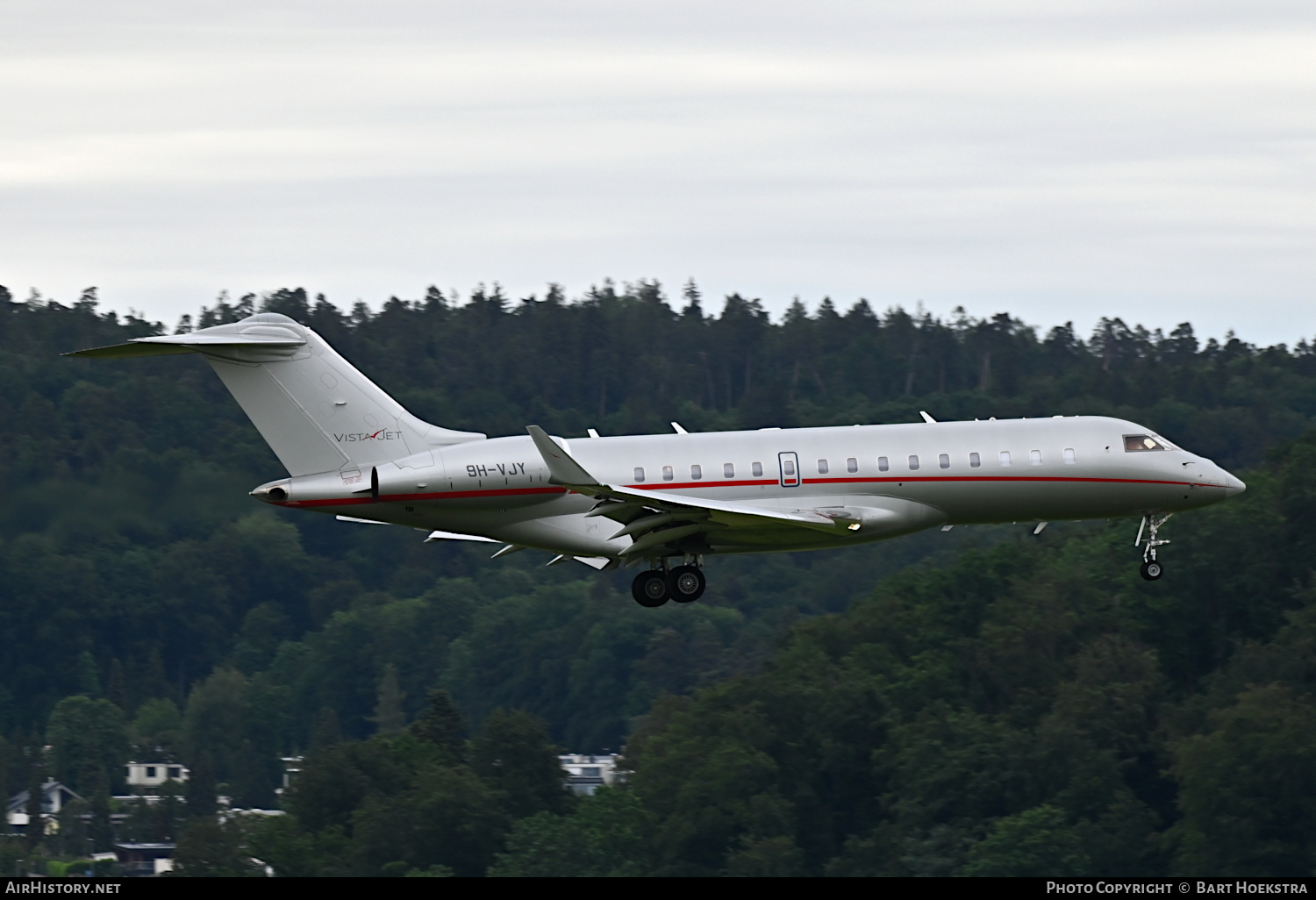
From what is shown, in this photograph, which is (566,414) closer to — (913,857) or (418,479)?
(913,857)

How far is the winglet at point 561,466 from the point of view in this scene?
141 ft

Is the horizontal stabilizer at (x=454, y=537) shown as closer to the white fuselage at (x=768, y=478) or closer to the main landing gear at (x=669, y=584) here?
the white fuselage at (x=768, y=478)

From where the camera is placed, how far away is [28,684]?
501 ft

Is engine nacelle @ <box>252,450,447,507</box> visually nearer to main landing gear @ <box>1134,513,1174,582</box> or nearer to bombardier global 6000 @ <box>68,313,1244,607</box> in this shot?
bombardier global 6000 @ <box>68,313,1244,607</box>

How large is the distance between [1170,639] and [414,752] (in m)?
33.9

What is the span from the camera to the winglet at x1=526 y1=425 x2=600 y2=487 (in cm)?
4291

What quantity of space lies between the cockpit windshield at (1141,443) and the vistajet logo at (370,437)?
15746 mm

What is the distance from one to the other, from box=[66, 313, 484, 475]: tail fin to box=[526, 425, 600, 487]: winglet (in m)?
4.28

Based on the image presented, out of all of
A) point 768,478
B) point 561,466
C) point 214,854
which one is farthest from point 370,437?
Answer: point 214,854

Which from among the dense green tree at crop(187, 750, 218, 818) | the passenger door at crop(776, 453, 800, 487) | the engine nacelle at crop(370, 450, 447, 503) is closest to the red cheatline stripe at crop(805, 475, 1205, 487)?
the passenger door at crop(776, 453, 800, 487)

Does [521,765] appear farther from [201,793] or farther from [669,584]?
[669,584]

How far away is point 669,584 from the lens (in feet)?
155

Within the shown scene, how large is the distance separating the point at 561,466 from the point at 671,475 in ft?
12.8
